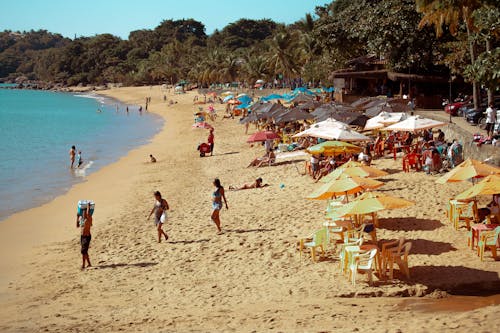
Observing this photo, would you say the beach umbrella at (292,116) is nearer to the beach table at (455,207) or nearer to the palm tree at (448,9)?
the palm tree at (448,9)

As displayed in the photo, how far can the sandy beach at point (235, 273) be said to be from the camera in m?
8.15

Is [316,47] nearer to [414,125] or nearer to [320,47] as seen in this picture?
[320,47]

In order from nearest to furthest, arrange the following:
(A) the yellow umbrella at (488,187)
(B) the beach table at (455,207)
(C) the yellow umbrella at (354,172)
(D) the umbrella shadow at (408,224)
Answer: (A) the yellow umbrella at (488,187), (B) the beach table at (455,207), (D) the umbrella shadow at (408,224), (C) the yellow umbrella at (354,172)

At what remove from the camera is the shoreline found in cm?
1313

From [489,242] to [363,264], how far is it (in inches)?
85.7

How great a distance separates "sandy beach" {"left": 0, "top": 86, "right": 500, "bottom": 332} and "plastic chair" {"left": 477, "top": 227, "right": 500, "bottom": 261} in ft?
0.44

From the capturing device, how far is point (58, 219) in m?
17.2

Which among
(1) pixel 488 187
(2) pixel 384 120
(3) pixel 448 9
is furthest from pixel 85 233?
(2) pixel 384 120

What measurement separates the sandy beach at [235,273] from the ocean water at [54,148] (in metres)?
4.41

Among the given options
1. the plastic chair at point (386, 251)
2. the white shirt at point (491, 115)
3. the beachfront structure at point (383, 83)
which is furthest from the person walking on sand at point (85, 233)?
the beachfront structure at point (383, 83)

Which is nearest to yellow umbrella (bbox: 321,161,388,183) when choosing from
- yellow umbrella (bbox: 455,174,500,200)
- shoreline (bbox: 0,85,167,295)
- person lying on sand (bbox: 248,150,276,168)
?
yellow umbrella (bbox: 455,174,500,200)

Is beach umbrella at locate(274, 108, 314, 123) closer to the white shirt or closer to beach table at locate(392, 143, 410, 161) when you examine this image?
beach table at locate(392, 143, 410, 161)

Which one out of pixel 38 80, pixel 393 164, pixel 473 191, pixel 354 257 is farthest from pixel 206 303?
pixel 38 80

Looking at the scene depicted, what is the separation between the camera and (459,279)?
8945mm
